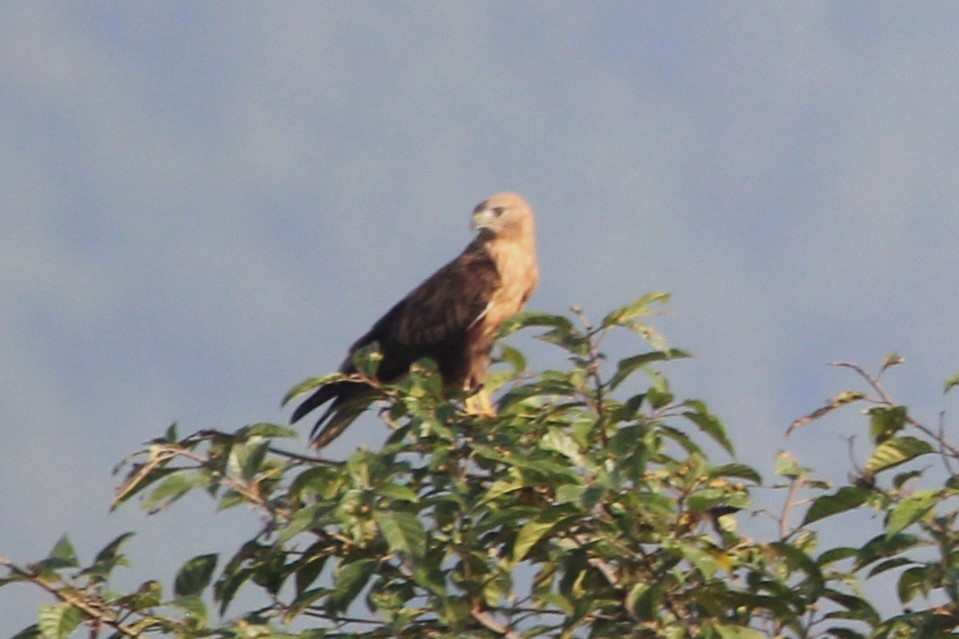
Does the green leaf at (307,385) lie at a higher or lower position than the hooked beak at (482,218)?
lower

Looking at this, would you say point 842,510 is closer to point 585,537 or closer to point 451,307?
point 585,537

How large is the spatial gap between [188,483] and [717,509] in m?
1.57

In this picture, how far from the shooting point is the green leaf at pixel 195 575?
4.89 metres

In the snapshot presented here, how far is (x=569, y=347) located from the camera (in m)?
4.80

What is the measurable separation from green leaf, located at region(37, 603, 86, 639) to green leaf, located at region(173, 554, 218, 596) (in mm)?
428

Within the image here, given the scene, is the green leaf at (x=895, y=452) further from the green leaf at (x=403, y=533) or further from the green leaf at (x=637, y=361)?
the green leaf at (x=403, y=533)

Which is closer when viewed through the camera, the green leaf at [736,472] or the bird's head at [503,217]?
the green leaf at [736,472]

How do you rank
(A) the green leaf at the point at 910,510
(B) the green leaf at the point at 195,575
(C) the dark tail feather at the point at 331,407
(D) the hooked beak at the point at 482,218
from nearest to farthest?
(A) the green leaf at the point at 910,510
(B) the green leaf at the point at 195,575
(C) the dark tail feather at the point at 331,407
(D) the hooked beak at the point at 482,218

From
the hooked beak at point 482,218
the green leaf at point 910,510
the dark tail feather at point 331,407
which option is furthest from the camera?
the hooked beak at point 482,218

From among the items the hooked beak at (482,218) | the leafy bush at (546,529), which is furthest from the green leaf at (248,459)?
the hooked beak at (482,218)

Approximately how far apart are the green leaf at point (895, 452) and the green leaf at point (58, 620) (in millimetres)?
2217

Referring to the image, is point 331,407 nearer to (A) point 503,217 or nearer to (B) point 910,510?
(A) point 503,217

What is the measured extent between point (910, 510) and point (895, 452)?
0.34m

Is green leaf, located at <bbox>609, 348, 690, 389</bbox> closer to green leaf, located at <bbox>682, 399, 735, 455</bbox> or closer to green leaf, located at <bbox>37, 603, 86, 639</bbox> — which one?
green leaf, located at <bbox>682, 399, 735, 455</bbox>
